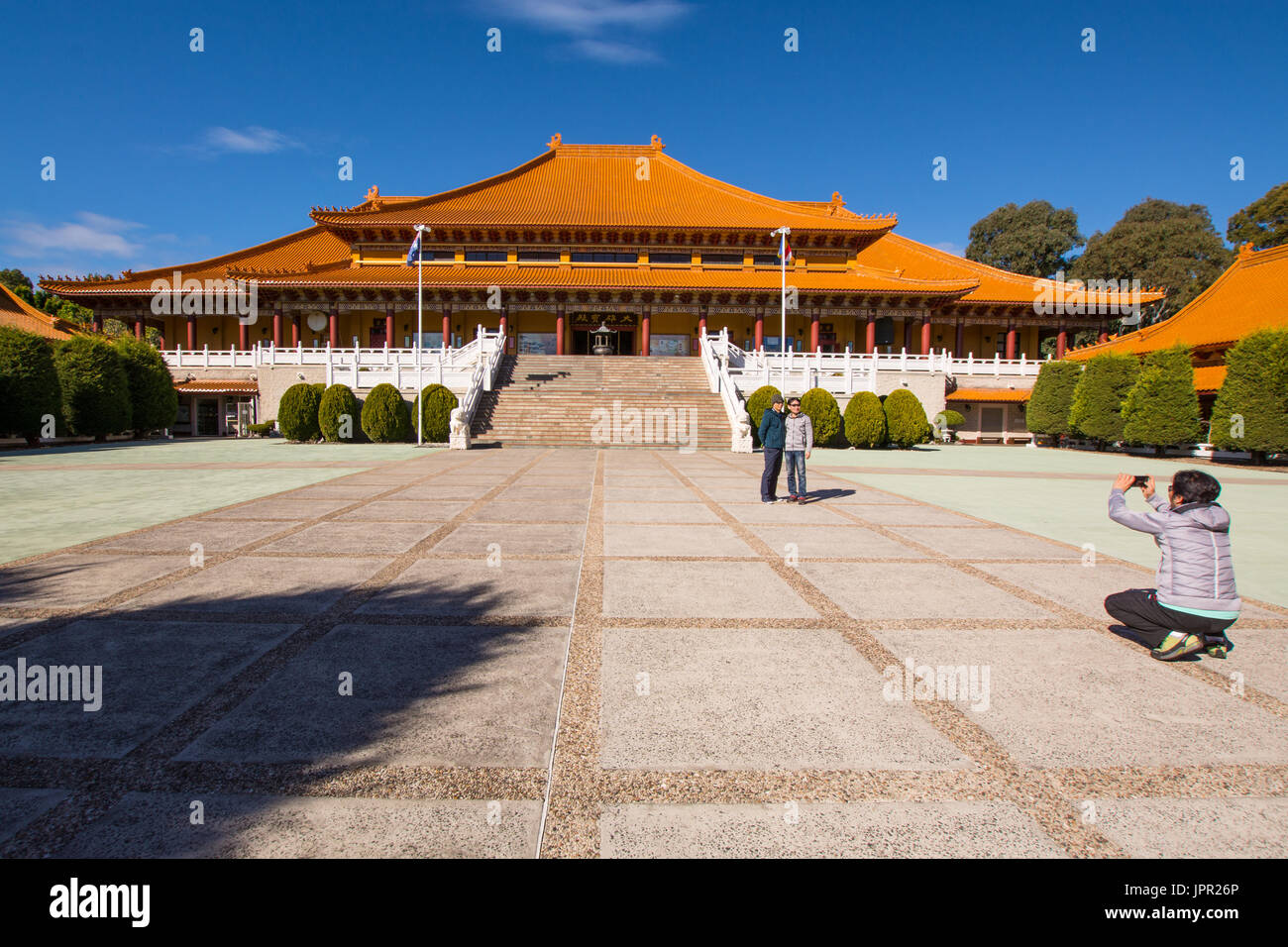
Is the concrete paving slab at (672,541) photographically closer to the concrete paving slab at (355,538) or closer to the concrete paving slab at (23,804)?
the concrete paving slab at (355,538)

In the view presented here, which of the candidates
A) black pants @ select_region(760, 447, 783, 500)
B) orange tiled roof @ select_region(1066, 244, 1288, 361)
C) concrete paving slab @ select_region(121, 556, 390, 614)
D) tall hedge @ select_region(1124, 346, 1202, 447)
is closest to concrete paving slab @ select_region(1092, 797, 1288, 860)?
concrete paving slab @ select_region(121, 556, 390, 614)

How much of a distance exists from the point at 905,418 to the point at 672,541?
664 inches

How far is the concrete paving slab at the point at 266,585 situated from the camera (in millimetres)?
4340

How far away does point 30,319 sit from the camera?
30922 millimetres

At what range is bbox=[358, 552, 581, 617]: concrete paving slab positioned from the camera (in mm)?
4371

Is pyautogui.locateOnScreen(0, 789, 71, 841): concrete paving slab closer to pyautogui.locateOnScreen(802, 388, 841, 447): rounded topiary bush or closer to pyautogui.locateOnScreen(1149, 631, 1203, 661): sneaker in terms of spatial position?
pyautogui.locateOnScreen(1149, 631, 1203, 661): sneaker

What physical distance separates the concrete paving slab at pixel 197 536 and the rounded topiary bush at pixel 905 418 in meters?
18.7

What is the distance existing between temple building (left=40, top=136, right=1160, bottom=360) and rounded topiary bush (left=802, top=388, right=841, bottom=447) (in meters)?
9.99

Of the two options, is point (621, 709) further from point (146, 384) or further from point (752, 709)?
point (146, 384)

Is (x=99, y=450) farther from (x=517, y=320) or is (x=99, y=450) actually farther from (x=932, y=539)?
(x=932, y=539)

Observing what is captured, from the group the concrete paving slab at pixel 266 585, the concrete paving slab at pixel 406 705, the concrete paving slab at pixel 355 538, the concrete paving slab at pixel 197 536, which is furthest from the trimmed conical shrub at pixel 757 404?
the concrete paving slab at pixel 406 705

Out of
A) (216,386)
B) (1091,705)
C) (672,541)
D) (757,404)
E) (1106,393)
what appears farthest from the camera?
(216,386)

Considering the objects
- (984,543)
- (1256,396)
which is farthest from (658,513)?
(1256,396)

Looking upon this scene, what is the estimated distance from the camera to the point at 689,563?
5656 mm
